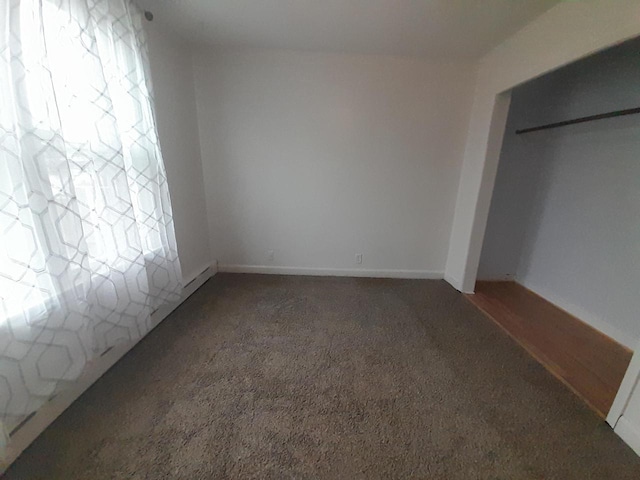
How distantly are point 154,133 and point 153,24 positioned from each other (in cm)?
98

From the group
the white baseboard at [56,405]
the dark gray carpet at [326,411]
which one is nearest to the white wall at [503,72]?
the dark gray carpet at [326,411]

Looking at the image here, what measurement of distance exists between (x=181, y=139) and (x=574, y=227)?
12.5ft

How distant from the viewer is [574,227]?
7.65 feet

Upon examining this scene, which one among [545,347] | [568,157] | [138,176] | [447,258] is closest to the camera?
[138,176]

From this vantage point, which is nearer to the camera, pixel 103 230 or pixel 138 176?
pixel 103 230

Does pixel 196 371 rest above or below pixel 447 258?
below

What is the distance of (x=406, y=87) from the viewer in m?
2.49

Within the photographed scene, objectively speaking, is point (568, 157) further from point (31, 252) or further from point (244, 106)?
point (31, 252)

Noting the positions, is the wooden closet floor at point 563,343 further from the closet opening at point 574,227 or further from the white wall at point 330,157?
the white wall at point 330,157

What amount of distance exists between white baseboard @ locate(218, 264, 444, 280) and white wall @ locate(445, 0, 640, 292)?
0.30 meters

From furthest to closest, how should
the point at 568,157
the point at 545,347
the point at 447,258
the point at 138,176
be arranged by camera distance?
1. the point at 447,258
2. the point at 568,157
3. the point at 545,347
4. the point at 138,176

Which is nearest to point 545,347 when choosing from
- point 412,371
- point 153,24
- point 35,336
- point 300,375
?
point 412,371

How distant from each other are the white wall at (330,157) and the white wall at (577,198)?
2.13 feet

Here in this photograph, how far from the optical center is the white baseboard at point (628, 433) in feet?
3.67
